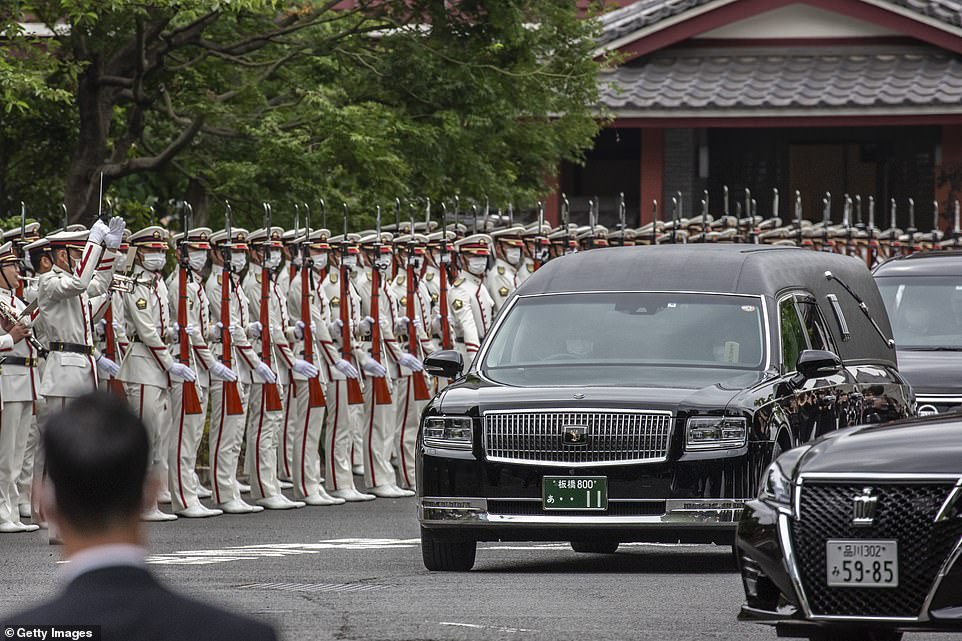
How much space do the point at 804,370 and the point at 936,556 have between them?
4.25m

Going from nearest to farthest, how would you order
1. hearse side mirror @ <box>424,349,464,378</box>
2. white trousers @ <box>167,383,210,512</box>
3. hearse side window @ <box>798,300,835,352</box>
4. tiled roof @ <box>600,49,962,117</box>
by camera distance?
hearse side mirror @ <box>424,349,464,378</box>
hearse side window @ <box>798,300,835,352</box>
white trousers @ <box>167,383,210,512</box>
tiled roof @ <box>600,49,962,117</box>

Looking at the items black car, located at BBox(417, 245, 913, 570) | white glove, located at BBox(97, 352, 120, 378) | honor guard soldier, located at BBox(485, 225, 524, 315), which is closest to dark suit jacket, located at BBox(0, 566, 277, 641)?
black car, located at BBox(417, 245, 913, 570)

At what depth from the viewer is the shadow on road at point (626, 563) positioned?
11672mm

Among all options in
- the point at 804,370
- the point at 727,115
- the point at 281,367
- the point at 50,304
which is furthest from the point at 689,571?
the point at 727,115

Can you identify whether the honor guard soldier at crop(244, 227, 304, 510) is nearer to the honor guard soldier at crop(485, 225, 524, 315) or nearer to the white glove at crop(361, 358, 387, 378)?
the white glove at crop(361, 358, 387, 378)

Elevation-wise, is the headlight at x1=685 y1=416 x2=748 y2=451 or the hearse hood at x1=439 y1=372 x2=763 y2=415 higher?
the hearse hood at x1=439 y1=372 x2=763 y2=415

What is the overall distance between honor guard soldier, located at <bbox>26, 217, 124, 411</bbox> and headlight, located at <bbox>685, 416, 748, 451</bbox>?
515 cm

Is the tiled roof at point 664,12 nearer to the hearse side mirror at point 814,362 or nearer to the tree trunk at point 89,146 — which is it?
the tree trunk at point 89,146

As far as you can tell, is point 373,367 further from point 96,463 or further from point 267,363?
point 96,463

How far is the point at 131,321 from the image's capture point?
1595cm

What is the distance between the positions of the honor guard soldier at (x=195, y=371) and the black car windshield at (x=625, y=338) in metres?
4.62

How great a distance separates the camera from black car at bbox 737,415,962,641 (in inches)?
296

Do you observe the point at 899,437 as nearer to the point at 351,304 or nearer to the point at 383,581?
the point at 383,581

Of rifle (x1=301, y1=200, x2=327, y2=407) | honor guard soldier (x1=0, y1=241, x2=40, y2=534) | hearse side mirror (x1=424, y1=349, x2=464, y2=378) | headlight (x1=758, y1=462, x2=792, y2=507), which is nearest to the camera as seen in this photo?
headlight (x1=758, y1=462, x2=792, y2=507)
